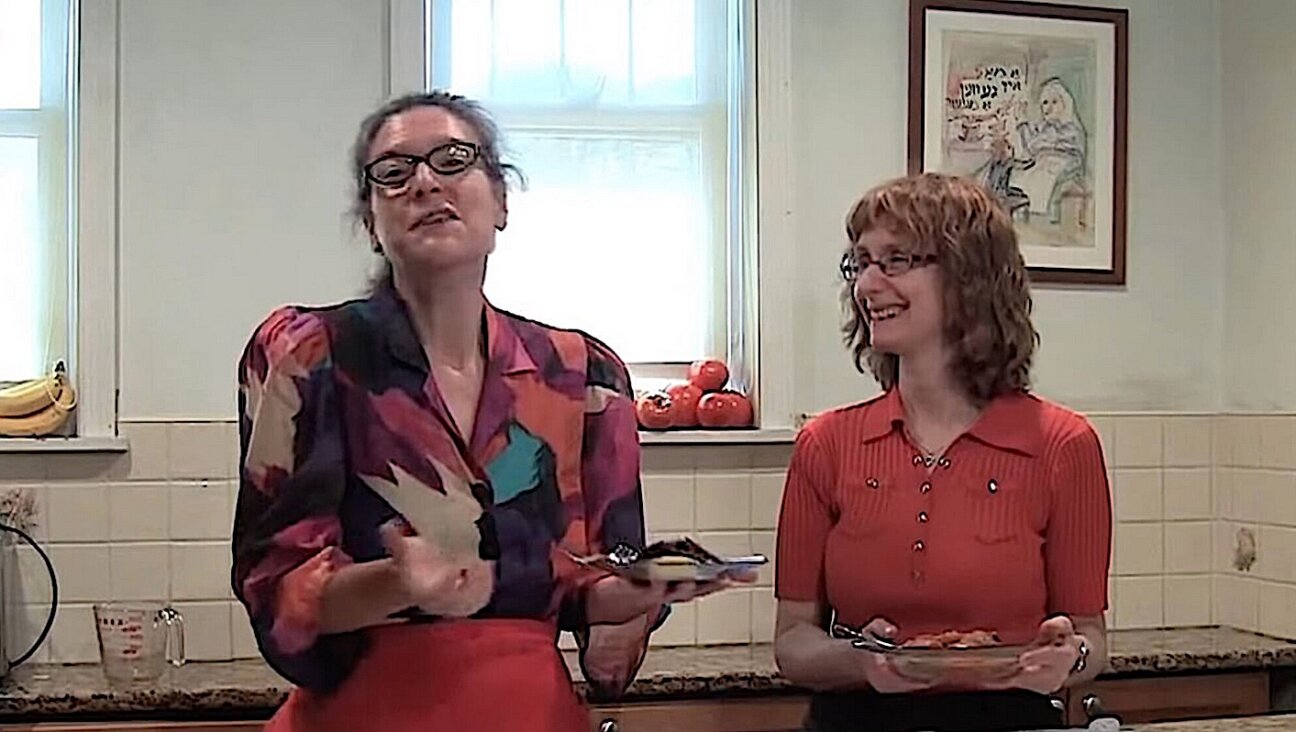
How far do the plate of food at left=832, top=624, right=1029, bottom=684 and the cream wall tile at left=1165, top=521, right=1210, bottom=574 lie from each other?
1.88m

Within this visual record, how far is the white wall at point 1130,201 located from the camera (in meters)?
3.52

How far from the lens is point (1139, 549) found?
12.1 feet

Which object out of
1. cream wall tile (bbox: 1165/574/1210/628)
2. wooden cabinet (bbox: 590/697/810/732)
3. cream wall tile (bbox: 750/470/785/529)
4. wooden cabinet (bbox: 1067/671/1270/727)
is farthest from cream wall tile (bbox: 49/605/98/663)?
cream wall tile (bbox: 1165/574/1210/628)

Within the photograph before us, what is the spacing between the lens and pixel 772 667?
3.10 m

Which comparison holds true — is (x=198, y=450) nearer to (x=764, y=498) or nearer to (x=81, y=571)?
(x=81, y=571)

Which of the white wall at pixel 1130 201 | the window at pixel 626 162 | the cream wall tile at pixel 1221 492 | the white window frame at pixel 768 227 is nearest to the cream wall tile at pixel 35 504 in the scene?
the window at pixel 626 162

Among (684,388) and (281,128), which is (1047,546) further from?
(281,128)

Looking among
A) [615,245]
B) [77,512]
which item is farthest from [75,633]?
[615,245]

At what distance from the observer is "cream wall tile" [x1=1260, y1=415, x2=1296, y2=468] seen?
11.5 ft

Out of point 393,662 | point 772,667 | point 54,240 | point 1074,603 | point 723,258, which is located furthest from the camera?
point 723,258

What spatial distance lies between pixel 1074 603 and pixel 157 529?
1834mm

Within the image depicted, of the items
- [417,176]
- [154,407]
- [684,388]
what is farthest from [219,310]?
[417,176]

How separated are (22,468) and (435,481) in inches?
68.0

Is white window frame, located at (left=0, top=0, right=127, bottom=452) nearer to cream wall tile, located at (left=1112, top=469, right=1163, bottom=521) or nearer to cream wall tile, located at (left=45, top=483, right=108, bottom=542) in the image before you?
cream wall tile, located at (left=45, top=483, right=108, bottom=542)
